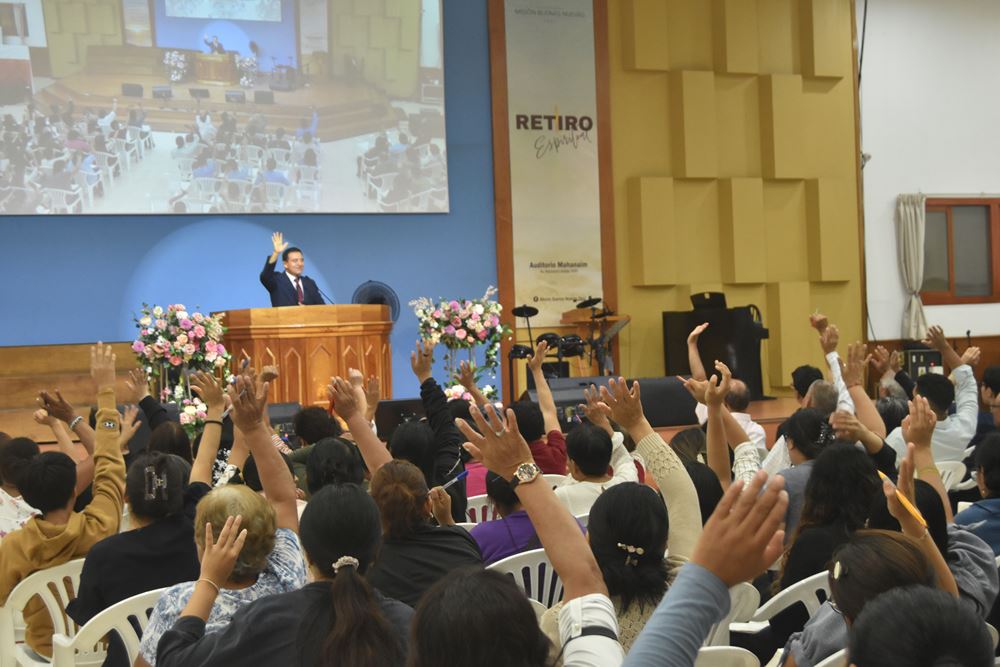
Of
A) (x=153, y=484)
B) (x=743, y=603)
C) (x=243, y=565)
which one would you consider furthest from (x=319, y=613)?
(x=743, y=603)

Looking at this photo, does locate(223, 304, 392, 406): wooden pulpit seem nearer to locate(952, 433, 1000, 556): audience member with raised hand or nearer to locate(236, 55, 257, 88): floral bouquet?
locate(236, 55, 257, 88): floral bouquet

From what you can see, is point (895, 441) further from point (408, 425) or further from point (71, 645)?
point (71, 645)

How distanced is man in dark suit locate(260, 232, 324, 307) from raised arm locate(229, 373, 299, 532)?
6307 mm

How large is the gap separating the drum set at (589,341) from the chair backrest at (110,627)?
666 centimetres

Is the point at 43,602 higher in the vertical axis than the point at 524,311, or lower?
lower

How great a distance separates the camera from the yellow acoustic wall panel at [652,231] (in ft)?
37.8

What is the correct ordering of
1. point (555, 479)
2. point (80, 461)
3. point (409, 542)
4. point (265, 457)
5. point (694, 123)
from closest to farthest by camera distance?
1. point (409, 542)
2. point (265, 457)
3. point (80, 461)
4. point (555, 479)
5. point (694, 123)

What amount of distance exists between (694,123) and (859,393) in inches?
321

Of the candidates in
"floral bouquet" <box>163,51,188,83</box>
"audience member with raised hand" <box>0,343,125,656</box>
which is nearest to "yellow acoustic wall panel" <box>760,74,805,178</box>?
"floral bouquet" <box>163,51,188,83</box>

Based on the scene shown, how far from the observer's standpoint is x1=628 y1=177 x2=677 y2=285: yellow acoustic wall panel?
37.8 feet

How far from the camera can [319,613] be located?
170cm

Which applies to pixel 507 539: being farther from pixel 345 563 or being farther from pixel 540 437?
pixel 540 437

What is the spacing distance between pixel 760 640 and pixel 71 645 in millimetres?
1729

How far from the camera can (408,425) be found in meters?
3.78
